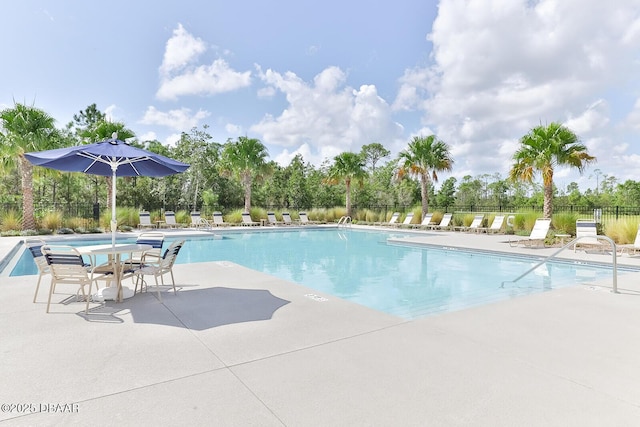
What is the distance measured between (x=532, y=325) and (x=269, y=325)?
108 inches

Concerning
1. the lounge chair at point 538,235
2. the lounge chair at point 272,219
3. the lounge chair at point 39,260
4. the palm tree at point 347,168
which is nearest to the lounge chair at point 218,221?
the lounge chair at point 272,219

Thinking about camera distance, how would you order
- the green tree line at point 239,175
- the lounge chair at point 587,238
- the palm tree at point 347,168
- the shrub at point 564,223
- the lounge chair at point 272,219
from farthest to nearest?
1. the palm tree at point 347,168
2. the lounge chair at point 272,219
3. the shrub at point 564,223
4. the green tree line at point 239,175
5. the lounge chair at point 587,238

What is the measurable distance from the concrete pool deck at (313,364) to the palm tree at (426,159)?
1472 centimetres

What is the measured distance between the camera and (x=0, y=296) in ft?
15.9

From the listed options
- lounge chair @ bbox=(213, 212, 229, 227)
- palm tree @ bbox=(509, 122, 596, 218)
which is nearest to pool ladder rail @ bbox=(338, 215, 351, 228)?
lounge chair @ bbox=(213, 212, 229, 227)

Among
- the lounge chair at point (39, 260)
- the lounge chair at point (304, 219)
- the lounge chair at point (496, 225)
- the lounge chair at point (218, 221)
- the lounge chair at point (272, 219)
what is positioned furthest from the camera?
the lounge chair at point (304, 219)

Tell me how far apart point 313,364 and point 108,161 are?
14.0ft

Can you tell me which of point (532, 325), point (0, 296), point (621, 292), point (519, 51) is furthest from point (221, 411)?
point (519, 51)

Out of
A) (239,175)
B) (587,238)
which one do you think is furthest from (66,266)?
(239,175)

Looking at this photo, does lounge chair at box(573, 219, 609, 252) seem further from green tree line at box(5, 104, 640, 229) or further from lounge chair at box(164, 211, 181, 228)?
lounge chair at box(164, 211, 181, 228)

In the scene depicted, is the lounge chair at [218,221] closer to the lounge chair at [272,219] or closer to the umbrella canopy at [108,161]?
the lounge chair at [272,219]

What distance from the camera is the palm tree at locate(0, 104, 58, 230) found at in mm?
12839

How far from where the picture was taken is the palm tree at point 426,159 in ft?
62.2

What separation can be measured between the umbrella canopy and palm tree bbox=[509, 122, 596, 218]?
40.4 ft
